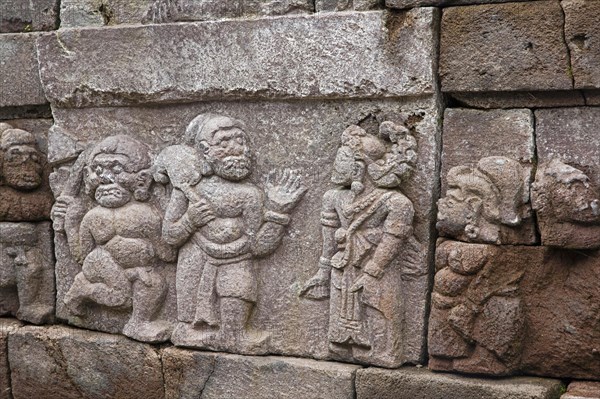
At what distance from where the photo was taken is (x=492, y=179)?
16.1 feet

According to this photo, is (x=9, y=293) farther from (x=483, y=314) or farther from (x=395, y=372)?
(x=483, y=314)

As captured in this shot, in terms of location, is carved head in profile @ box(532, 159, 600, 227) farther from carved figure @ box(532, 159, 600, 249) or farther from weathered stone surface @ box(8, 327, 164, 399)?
weathered stone surface @ box(8, 327, 164, 399)

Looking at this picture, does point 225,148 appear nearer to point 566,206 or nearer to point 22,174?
point 22,174

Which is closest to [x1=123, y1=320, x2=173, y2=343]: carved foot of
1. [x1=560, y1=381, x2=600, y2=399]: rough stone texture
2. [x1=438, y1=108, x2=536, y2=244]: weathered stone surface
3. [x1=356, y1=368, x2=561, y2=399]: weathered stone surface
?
[x1=356, y1=368, x2=561, y2=399]: weathered stone surface

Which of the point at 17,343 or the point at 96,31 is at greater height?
the point at 96,31

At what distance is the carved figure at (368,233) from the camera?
5.08m

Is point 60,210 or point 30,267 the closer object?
point 60,210

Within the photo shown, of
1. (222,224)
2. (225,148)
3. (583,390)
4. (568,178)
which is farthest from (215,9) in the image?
(583,390)

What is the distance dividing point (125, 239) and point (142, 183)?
309 mm

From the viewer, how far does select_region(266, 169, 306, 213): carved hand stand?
5.42 metres

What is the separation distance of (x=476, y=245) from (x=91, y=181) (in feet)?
6.97

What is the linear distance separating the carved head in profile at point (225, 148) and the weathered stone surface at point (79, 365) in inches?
43.2

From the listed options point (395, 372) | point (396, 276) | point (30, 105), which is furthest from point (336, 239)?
point (30, 105)

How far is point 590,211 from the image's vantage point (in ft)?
15.4
